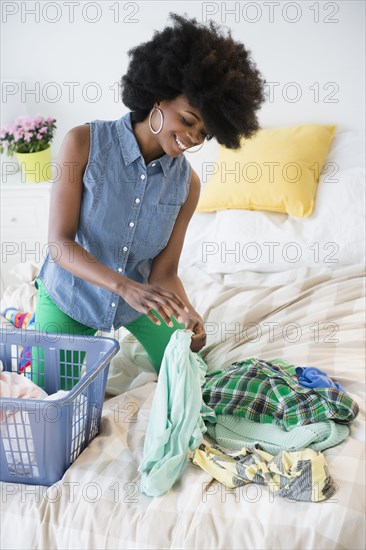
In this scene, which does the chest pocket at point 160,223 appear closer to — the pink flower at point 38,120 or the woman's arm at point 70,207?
the woman's arm at point 70,207

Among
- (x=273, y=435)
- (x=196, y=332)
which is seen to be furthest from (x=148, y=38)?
(x=273, y=435)

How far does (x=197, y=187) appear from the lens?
193 cm

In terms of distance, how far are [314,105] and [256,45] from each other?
1.12 ft

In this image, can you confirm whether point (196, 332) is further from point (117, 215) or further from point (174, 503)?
point (174, 503)

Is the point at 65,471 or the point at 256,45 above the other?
the point at 256,45

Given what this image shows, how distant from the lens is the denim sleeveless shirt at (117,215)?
1719 millimetres

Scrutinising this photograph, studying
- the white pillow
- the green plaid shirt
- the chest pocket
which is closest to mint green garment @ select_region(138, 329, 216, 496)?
the green plaid shirt

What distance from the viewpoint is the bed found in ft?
4.19

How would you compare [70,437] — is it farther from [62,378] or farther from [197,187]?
[197,187]

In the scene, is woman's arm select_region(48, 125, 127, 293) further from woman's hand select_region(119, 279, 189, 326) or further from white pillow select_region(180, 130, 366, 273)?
white pillow select_region(180, 130, 366, 273)

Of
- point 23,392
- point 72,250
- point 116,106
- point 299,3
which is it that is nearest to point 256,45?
point 299,3

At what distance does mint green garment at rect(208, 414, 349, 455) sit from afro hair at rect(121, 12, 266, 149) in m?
0.64

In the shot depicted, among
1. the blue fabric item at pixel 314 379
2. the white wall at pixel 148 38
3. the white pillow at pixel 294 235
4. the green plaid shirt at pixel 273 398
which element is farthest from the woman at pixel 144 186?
the white wall at pixel 148 38

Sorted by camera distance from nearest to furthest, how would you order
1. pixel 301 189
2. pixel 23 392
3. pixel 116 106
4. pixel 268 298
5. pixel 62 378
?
pixel 23 392, pixel 62 378, pixel 268 298, pixel 301 189, pixel 116 106
